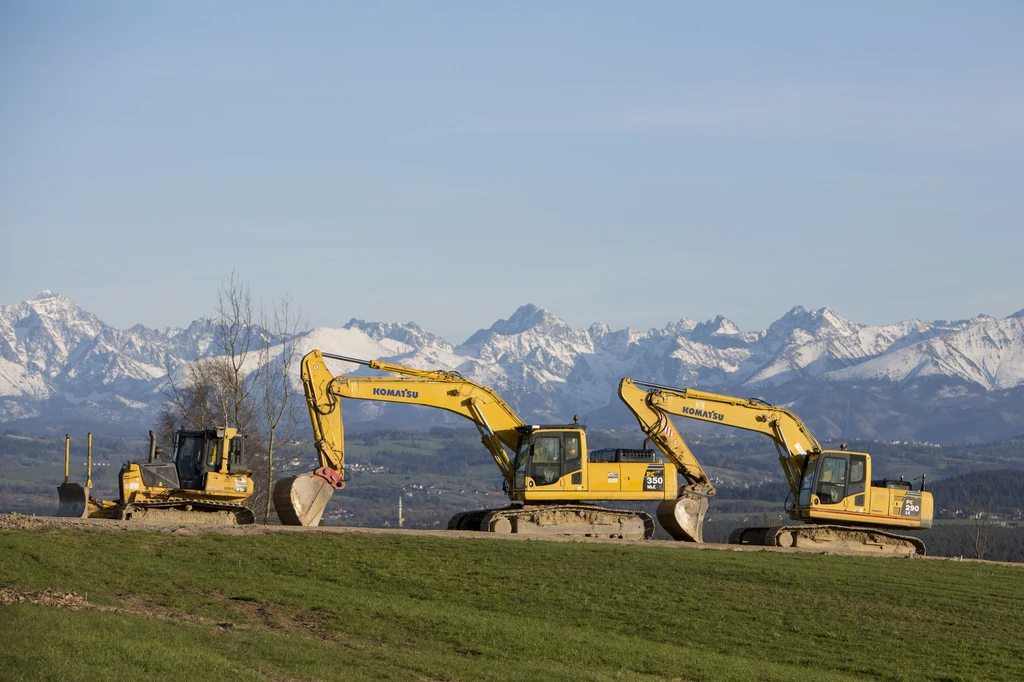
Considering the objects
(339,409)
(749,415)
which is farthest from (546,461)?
(749,415)

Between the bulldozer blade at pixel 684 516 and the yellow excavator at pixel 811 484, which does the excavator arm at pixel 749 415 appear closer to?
the yellow excavator at pixel 811 484

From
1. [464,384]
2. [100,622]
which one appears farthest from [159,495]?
[100,622]

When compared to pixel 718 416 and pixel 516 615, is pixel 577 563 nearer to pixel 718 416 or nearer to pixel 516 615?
pixel 516 615

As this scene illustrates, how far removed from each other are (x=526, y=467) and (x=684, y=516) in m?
5.63

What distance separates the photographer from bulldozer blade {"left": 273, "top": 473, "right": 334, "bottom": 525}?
4384cm

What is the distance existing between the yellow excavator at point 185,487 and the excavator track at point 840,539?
17469mm

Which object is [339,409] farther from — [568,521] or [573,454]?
[568,521]

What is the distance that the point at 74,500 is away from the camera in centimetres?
4366

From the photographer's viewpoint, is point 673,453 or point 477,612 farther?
point 673,453

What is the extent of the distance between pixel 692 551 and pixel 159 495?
55.9ft

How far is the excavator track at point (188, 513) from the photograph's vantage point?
142 ft

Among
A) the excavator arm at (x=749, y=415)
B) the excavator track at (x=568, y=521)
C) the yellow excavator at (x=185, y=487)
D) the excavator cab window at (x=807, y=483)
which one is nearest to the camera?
the yellow excavator at (x=185, y=487)

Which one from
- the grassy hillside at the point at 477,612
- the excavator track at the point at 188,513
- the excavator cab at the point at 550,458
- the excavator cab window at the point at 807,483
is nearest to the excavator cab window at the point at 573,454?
the excavator cab at the point at 550,458

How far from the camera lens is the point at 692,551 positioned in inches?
1628
